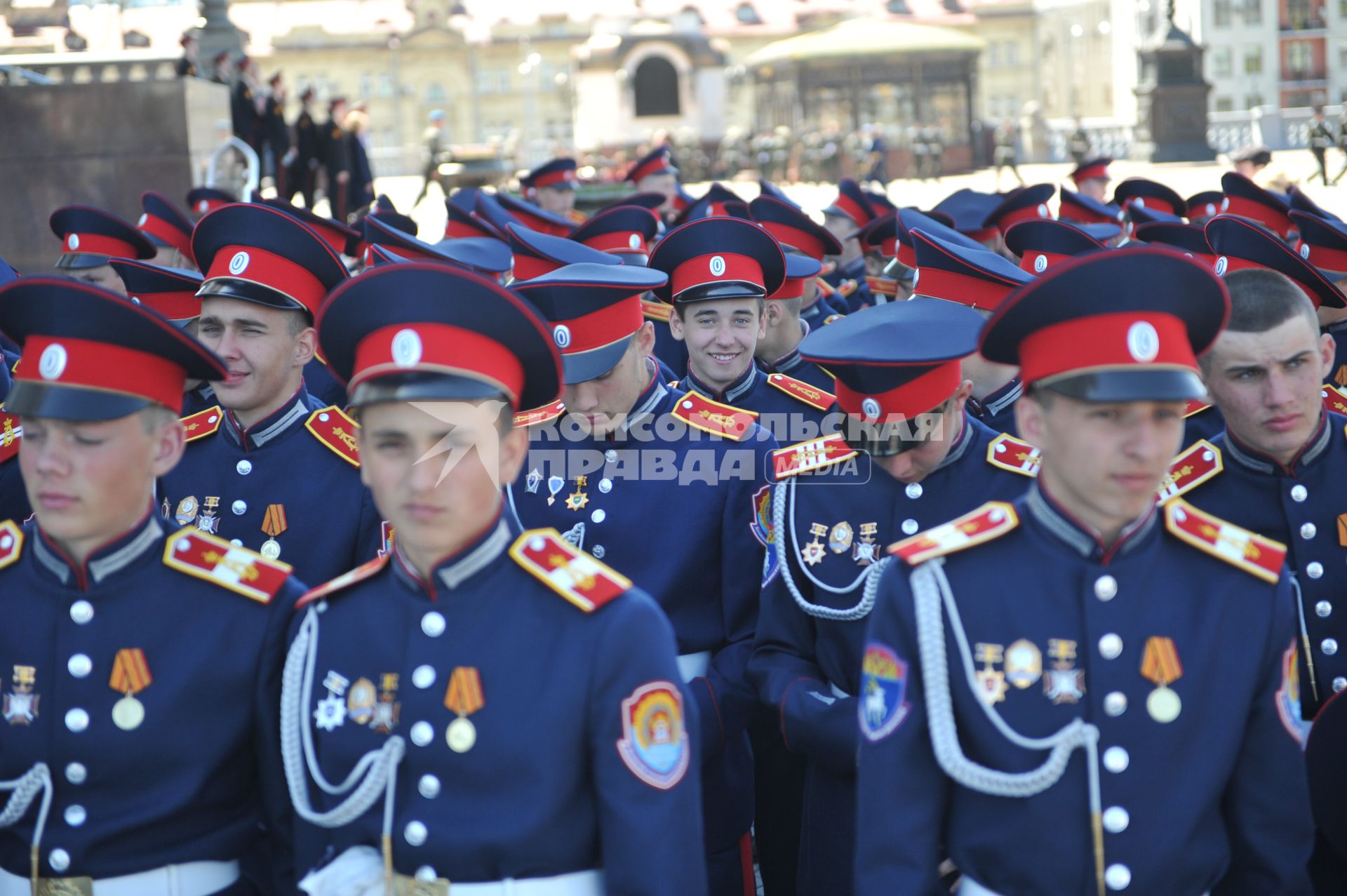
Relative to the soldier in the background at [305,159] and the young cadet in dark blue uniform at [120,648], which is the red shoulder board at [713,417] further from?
the soldier in the background at [305,159]

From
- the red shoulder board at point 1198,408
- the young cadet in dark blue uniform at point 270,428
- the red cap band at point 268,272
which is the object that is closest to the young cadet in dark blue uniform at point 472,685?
the young cadet in dark blue uniform at point 270,428

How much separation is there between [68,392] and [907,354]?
1.81 metres

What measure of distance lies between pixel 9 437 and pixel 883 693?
321 centimetres

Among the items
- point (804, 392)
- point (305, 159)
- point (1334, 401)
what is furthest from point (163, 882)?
point (305, 159)

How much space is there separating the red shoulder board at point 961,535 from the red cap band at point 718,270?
2.86m

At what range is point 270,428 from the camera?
4293 mm

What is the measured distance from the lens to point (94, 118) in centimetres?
1235

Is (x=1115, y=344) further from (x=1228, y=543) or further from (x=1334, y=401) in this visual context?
(x=1334, y=401)

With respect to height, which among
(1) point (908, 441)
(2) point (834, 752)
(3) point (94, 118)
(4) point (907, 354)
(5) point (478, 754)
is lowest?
(2) point (834, 752)

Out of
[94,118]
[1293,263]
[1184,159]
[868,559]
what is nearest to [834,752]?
[868,559]

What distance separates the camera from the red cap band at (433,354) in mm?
2580

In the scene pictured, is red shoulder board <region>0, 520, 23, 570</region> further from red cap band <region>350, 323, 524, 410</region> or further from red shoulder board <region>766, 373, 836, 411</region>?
red shoulder board <region>766, 373, 836, 411</region>

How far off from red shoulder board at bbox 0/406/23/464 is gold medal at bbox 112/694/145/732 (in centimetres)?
196

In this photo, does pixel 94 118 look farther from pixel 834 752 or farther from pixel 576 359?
pixel 834 752
